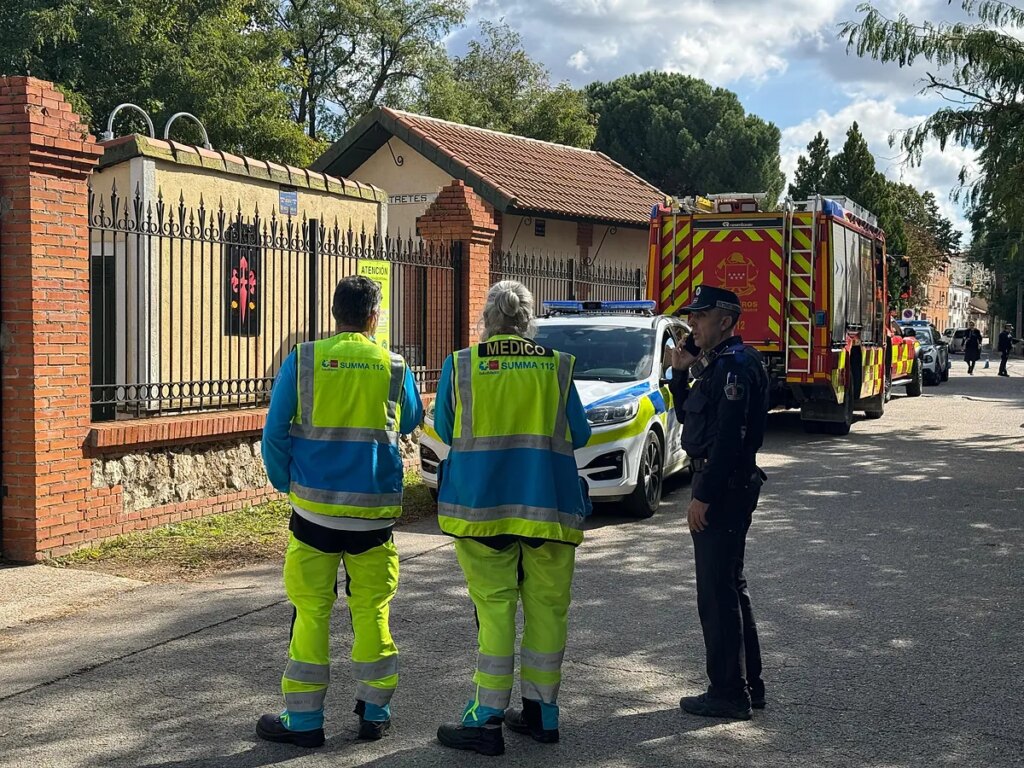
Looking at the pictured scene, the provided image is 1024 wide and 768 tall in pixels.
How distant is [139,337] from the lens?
9.50 meters

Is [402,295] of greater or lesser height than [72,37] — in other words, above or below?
below

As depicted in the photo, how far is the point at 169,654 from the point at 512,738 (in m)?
2.07

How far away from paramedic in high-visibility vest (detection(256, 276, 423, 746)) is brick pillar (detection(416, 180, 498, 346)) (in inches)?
347

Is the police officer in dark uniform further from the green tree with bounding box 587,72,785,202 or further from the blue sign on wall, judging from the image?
the green tree with bounding box 587,72,785,202

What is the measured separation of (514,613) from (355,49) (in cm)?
4161

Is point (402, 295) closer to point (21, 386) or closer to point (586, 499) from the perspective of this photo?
point (21, 386)

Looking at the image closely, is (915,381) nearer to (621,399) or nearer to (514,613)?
(621,399)

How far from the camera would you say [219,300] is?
11203 millimetres

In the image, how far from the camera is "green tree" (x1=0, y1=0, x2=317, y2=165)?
26.0m

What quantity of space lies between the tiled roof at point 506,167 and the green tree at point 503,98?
12469 millimetres

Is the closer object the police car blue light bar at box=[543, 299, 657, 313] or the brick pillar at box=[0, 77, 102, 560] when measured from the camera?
the brick pillar at box=[0, 77, 102, 560]

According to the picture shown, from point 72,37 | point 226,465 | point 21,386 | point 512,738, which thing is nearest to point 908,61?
point 226,465

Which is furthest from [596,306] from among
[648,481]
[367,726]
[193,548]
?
[367,726]

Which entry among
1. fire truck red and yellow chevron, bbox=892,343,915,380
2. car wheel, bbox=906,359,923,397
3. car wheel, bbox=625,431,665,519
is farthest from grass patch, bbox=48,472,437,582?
car wheel, bbox=906,359,923,397
